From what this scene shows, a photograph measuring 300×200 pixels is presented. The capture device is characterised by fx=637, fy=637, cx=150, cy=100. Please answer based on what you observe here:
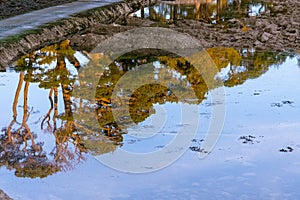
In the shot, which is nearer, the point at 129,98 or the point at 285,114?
the point at 285,114

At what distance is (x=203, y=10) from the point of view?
20.4 m

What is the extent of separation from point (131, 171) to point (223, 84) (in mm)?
4131

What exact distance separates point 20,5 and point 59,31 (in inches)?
136

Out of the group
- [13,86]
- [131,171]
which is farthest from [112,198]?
[13,86]

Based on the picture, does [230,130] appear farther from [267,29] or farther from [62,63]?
[267,29]

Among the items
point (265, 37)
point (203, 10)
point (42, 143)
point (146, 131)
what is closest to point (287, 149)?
point (146, 131)

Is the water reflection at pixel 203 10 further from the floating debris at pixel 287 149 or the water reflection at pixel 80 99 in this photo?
the floating debris at pixel 287 149

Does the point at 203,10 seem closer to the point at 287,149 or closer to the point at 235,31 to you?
the point at 235,31

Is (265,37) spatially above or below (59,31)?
above

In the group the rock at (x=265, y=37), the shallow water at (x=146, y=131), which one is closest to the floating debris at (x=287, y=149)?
the shallow water at (x=146, y=131)

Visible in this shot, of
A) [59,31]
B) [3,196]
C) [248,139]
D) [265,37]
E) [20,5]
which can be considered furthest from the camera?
[20,5]

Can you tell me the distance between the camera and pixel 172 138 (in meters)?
7.30

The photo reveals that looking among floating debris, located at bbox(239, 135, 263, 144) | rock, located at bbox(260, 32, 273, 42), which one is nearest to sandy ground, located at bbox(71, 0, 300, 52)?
rock, located at bbox(260, 32, 273, 42)

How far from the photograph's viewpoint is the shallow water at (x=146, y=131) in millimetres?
5875
